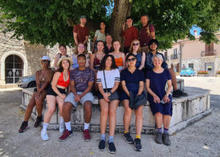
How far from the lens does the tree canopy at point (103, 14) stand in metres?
3.45

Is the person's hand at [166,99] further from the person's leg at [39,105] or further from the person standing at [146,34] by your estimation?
the person's leg at [39,105]

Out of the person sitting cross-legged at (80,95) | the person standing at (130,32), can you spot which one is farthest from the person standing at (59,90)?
the person standing at (130,32)

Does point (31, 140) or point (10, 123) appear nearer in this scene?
point (31, 140)

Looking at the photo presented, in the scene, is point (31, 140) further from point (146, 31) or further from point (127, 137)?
point (146, 31)

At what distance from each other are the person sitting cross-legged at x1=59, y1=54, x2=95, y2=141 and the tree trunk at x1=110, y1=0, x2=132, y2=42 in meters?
2.24

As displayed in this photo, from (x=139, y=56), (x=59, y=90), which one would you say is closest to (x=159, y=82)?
(x=139, y=56)

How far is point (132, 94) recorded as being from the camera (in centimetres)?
288

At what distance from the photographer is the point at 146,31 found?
3.86 meters

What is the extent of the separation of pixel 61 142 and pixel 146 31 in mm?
3617

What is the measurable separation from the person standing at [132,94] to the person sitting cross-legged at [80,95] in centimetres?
77

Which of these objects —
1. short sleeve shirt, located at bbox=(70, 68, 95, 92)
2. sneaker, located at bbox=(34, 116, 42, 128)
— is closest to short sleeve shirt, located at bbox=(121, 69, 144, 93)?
short sleeve shirt, located at bbox=(70, 68, 95, 92)

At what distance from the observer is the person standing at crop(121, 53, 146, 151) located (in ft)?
9.09

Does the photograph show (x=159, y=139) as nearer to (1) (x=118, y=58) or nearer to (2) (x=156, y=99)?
(2) (x=156, y=99)

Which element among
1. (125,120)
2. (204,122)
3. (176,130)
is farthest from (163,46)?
(125,120)
